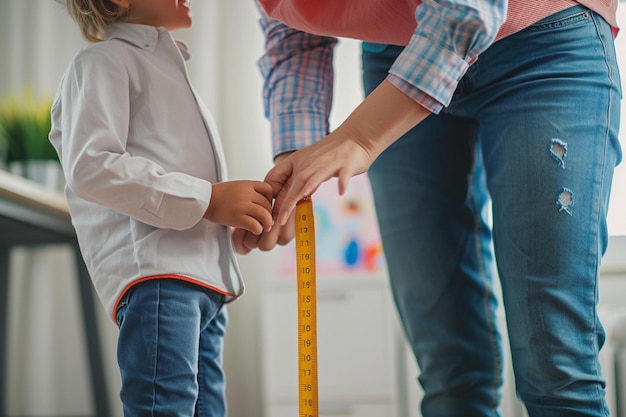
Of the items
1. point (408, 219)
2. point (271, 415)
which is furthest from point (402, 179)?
point (271, 415)

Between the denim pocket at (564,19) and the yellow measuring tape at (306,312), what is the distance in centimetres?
45

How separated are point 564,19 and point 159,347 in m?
0.79

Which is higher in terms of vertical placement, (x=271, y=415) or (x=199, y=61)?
(x=199, y=61)

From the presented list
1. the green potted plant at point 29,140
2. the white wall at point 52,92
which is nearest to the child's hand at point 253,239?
the green potted plant at point 29,140

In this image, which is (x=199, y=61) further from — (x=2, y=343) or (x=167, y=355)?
(x=167, y=355)

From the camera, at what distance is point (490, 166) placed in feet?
3.88

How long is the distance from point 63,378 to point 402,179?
95.3 inches

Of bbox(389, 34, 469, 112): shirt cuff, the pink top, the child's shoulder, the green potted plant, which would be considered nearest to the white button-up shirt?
the child's shoulder

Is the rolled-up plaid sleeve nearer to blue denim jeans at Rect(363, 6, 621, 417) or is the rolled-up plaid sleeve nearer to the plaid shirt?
the plaid shirt

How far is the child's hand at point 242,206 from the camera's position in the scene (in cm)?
108

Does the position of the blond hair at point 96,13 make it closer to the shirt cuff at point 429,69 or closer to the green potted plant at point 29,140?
the shirt cuff at point 429,69

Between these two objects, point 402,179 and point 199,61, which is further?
point 199,61

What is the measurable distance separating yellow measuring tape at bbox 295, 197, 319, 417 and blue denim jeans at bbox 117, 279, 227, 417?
0.17 m

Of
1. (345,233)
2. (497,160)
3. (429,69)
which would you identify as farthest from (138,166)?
(345,233)
